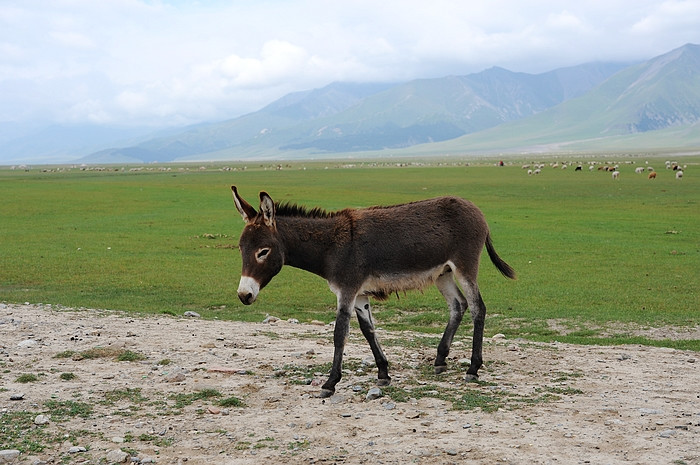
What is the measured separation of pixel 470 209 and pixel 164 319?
7681 mm

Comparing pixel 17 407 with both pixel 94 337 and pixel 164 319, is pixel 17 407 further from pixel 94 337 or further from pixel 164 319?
pixel 164 319

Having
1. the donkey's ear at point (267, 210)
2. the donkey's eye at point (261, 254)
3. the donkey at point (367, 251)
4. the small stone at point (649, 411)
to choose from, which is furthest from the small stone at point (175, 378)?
the small stone at point (649, 411)

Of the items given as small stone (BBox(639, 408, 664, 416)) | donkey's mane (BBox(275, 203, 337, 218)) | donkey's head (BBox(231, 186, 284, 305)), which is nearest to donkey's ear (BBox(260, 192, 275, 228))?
donkey's head (BBox(231, 186, 284, 305))

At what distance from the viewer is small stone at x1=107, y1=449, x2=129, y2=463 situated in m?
7.30

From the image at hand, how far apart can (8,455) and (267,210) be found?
14.0 feet

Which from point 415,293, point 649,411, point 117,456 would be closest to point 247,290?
point 117,456

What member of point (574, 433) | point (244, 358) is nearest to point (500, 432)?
point (574, 433)

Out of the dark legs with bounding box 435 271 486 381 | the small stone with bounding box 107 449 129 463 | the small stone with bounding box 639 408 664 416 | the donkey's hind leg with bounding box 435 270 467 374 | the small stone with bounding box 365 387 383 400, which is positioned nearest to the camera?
the small stone with bounding box 107 449 129 463

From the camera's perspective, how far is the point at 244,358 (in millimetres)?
11227

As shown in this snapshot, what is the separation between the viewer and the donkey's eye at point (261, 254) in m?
9.66

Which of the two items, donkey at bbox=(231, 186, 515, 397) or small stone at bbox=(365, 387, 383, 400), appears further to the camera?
donkey at bbox=(231, 186, 515, 397)

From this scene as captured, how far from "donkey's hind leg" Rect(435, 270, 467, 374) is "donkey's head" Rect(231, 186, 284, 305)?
268cm

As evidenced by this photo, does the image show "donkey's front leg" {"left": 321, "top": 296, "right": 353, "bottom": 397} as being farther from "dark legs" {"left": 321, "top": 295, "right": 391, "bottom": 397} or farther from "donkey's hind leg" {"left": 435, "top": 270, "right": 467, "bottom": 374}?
"donkey's hind leg" {"left": 435, "top": 270, "right": 467, "bottom": 374}

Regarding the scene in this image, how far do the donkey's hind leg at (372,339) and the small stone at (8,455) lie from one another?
4560mm
